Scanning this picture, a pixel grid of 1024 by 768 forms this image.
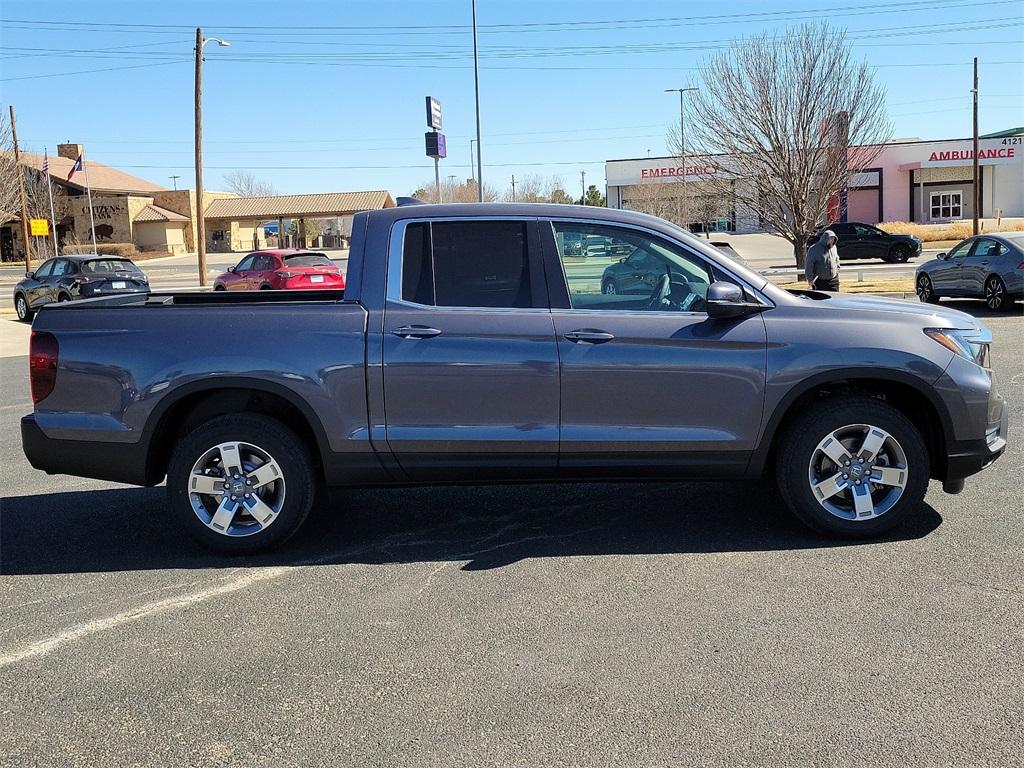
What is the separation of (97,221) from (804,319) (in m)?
73.2

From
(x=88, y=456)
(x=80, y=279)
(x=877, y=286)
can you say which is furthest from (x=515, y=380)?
(x=877, y=286)

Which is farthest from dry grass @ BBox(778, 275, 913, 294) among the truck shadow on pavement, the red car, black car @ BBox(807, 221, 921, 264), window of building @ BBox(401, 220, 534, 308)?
window of building @ BBox(401, 220, 534, 308)

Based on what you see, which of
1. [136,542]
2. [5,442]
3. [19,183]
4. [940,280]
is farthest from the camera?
[19,183]

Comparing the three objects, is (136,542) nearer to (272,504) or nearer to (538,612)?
(272,504)

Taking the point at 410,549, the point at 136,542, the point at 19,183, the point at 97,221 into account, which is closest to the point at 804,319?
the point at 410,549

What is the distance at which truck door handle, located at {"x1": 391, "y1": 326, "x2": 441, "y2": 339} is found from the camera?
521 centimetres

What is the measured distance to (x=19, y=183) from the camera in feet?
153

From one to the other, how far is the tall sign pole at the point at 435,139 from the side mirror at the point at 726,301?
57.7 ft

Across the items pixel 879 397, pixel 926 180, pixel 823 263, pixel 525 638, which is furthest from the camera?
pixel 926 180

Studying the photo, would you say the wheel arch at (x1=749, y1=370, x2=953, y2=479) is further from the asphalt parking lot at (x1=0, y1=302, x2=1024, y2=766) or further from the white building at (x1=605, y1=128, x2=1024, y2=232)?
the white building at (x1=605, y1=128, x2=1024, y2=232)

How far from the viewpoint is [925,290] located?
20.0 metres

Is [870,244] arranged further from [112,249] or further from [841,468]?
[112,249]

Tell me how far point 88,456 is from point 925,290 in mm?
18309

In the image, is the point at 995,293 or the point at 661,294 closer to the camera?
the point at 661,294
